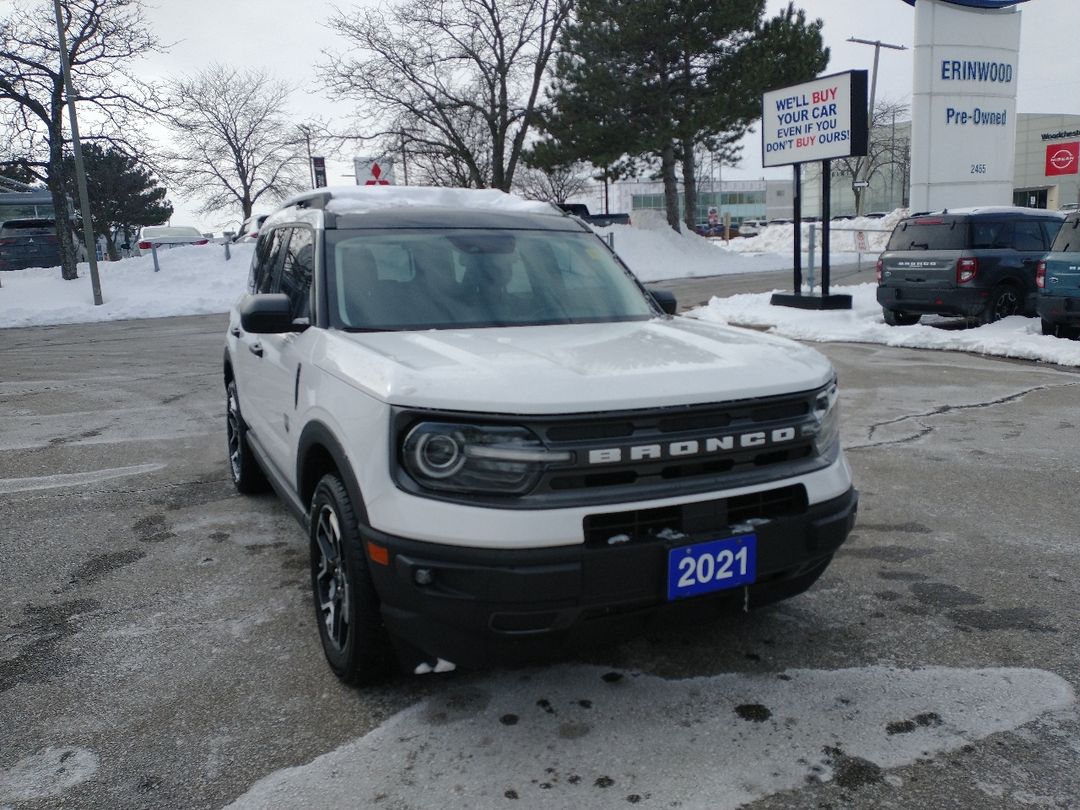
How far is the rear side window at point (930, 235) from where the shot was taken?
11.9 meters

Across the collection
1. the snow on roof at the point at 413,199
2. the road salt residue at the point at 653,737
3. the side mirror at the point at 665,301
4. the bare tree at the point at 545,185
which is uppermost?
the bare tree at the point at 545,185

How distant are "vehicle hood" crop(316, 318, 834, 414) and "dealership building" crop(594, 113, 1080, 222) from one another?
117 ft

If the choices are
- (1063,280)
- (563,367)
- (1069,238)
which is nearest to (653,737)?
(563,367)

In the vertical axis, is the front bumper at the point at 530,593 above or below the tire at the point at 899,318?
above

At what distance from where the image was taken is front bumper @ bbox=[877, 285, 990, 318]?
11.8m

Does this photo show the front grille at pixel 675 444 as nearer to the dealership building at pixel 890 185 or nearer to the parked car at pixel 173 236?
the parked car at pixel 173 236

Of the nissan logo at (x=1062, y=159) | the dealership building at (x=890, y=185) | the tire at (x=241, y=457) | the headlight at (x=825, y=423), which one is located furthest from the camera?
the dealership building at (x=890, y=185)

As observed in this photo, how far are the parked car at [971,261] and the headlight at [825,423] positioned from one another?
391 inches

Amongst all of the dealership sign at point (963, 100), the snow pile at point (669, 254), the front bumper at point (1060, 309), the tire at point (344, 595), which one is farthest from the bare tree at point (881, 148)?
the tire at point (344, 595)

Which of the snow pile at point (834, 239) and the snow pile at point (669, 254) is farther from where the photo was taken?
the snow pile at point (834, 239)

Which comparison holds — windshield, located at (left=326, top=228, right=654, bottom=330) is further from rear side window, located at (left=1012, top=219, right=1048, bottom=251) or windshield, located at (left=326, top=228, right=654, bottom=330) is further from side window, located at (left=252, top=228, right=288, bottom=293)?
rear side window, located at (left=1012, top=219, right=1048, bottom=251)

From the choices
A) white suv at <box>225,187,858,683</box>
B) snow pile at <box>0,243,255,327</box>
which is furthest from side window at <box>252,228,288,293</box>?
snow pile at <box>0,243,255,327</box>

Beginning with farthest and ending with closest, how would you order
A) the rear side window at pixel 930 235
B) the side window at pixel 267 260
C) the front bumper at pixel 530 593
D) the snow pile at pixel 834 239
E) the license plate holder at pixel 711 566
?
1. the snow pile at pixel 834 239
2. the rear side window at pixel 930 235
3. the side window at pixel 267 260
4. the license plate holder at pixel 711 566
5. the front bumper at pixel 530 593

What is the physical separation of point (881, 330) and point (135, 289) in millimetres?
20684
